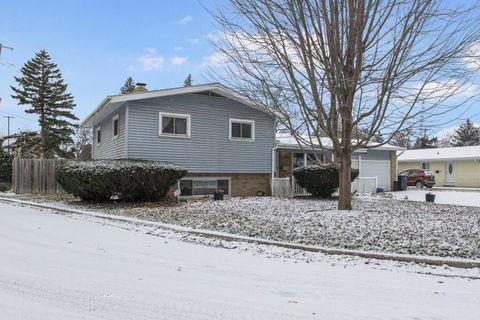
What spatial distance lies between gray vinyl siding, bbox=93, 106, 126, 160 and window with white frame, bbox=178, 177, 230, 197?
2.75 metres

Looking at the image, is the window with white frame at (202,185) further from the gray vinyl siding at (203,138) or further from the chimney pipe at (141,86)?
the chimney pipe at (141,86)

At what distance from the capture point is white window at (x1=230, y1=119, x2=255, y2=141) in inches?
698

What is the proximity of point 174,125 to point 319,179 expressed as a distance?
624 cm

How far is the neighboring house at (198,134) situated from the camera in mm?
15438

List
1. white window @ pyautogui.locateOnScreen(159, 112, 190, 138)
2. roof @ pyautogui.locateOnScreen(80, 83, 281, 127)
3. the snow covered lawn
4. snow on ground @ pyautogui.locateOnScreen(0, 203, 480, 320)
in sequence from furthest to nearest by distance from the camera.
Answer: white window @ pyautogui.locateOnScreen(159, 112, 190, 138) → roof @ pyautogui.locateOnScreen(80, 83, 281, 127) → the snow covered lawn → snow on ground @ pyautogui.locateOnScreen(0, 203, 480, 320)

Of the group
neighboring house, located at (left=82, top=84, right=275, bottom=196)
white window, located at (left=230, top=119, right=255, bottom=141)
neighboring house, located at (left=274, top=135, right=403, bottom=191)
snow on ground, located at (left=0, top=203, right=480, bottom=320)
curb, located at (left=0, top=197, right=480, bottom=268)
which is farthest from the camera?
neighboring house, located at (left=274, top=135, right=403, bottom=191)

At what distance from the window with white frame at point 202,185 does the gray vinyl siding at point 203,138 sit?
0.50m

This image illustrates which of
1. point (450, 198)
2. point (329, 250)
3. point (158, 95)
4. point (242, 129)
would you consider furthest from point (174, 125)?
point (450, 198)

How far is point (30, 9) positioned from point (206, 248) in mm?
10307

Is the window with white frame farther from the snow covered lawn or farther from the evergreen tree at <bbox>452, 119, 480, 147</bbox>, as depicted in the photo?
the evergreen tree at <bbox>452, 119, 480, 147</bbox>

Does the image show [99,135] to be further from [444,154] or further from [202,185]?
[444,154]

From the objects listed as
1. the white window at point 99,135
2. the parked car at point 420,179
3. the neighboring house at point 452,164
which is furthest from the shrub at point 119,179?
the neighboring house at point 452,164

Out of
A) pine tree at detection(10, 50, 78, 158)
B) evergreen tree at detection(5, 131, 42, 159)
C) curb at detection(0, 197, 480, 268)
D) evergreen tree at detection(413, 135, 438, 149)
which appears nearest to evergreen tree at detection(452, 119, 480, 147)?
evergreen tree at detection(413, 135, 438, 149)

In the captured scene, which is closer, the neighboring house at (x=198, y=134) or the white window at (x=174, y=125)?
the neighboring house at (x=198, y=134)
